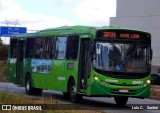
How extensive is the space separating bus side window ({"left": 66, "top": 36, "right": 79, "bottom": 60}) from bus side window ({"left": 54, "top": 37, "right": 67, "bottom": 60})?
Result: 17.1 inches

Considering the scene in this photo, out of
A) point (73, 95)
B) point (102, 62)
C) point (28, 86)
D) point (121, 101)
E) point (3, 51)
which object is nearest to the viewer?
point (102, 62)

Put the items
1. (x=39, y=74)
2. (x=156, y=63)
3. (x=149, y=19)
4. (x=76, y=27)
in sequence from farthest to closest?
(x=149, y=19) → (x=156, y=63) → (x=39, y=74) → (x=76, y=27)

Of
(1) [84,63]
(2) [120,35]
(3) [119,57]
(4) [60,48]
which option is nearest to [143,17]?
(4) [60,48]

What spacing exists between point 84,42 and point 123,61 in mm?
1872

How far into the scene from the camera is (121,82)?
63.2 feet

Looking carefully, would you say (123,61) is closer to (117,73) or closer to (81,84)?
(117,73)

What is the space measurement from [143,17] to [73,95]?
175ft

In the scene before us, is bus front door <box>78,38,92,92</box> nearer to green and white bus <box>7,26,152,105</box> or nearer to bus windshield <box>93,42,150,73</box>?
green and white bus <box>7,26,152,105</box>

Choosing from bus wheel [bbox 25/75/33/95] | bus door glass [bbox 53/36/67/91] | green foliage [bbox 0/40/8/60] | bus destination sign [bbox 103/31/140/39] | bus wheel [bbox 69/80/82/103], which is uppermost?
bus destination sign [bbox 103/31/140/39]

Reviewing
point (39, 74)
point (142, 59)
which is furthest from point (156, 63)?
point (142, 59)

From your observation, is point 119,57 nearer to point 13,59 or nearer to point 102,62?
point 102,62

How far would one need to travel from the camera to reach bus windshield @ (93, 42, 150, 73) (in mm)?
19203

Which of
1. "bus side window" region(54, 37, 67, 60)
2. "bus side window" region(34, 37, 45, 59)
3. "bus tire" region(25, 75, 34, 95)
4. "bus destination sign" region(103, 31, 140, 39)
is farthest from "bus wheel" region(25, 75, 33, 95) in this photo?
"bus destination sign" region(103, 31, 140, 39)

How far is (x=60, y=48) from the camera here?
22.3m
